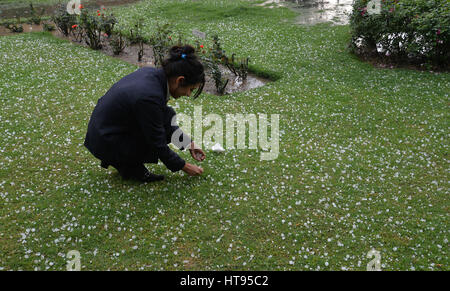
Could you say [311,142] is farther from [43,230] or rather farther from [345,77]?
[43,230]

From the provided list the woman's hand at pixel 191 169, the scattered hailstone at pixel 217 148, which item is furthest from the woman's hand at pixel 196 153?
the scattered hailstone at pixel 217 148

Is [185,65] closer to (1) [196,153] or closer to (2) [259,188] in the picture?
(1) [196,153]

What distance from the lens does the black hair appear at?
343 cm

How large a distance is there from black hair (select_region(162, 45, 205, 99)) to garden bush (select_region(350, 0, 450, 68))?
21.8 feet

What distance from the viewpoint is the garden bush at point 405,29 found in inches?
293

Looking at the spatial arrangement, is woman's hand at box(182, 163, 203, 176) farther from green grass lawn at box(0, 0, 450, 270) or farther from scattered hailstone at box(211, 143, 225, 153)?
scattered hailstone at box(211, 143, 225, 153)

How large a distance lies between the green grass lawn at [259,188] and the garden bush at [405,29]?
0.77m

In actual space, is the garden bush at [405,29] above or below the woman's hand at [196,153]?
above

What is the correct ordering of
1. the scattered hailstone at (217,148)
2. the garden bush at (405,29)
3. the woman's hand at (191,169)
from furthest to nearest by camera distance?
the garden bush at (405,29), the scattered hailstone at (217,148), the woman's hand at (191,169)

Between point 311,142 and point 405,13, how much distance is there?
16.3ft

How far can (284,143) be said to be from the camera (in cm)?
542

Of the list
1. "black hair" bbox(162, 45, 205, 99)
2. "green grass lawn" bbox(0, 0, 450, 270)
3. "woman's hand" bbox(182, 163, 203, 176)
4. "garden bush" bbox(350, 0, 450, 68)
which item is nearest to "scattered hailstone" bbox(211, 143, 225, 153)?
"green grass lawn" bbox(0, 0, 450, 270)

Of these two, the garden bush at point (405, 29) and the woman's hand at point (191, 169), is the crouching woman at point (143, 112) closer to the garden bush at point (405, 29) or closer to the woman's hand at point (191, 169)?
the woman's hand at point (191, 169)

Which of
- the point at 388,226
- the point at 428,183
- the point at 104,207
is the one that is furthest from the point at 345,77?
the point at 104,207
